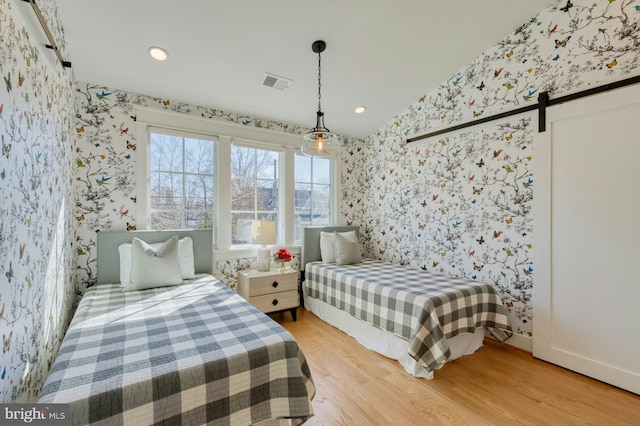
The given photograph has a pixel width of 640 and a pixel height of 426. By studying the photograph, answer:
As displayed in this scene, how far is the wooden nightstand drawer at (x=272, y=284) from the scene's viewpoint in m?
2.88

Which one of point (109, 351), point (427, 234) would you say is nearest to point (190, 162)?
point (109, 351)

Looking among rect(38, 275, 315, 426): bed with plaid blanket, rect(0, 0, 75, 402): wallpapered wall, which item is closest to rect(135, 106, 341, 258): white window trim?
rect(0, 0, 75, 402): wallpapered wall

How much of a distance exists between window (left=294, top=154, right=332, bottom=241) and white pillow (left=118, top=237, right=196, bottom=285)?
1.40 meters

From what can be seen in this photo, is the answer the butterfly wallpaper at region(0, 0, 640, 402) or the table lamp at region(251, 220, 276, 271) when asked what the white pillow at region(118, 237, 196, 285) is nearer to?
the butterfly wallpaper at region(0, 0, 640, 402)

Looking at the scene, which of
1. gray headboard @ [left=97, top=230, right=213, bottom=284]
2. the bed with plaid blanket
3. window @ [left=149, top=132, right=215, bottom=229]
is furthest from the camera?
window @ [left=149, top=132, right=215, bottom=229]

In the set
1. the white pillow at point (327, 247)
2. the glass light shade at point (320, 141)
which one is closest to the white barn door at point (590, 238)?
the glass light shade at point (320, 141)

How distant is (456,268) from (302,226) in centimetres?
196

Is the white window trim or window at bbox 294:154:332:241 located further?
window at bbox 294:154:332:241

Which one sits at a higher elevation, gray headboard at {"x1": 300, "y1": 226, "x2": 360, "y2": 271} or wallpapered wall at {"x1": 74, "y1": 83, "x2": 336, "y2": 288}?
wallpapered wall at {"x1": 74, "y1": 83, "x2": 336, "y2": 288}

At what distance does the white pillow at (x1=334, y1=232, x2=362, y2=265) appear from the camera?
11.1 ft

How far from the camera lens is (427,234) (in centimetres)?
323

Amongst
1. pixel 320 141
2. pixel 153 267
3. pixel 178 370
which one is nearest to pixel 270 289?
pixel 153 267

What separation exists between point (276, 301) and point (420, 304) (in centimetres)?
160

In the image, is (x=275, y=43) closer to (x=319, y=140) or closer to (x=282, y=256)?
(x=319, y=140)
